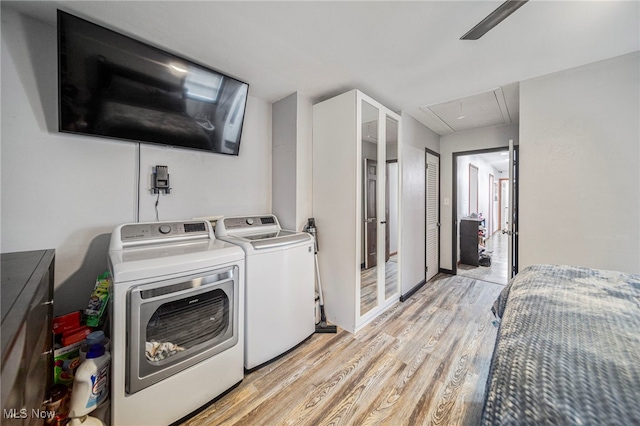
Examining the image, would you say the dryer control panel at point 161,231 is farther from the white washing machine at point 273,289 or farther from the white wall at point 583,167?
the white wall at point 583,167

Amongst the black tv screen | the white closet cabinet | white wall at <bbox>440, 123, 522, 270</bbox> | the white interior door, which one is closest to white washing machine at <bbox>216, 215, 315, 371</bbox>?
the white closet cabinet

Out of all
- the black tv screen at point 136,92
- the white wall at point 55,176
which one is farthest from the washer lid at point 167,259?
the black tv screen at point 136,92

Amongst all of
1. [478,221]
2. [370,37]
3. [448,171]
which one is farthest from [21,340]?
[478,221]

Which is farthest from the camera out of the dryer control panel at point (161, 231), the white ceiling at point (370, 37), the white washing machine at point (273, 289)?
the white washing machine at point (273, 289)

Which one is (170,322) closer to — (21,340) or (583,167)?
(21,340)

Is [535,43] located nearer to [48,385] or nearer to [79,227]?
[79,227]

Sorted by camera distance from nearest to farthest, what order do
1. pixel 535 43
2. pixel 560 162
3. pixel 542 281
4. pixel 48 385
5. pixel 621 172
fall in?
pixel 48 385 < pixel 542 281 < pixel 535 43 < pixel 621 172 < pixel 560 162

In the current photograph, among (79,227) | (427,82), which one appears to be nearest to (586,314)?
(427,82)

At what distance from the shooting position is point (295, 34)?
159 centimetres

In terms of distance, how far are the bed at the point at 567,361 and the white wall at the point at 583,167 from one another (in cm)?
108

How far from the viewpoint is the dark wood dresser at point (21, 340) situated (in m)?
0.60

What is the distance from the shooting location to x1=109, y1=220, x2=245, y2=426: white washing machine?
1205 mm

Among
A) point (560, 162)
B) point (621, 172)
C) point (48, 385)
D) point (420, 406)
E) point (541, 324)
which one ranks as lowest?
point (420, 406)

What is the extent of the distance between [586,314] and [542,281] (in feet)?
1.42
